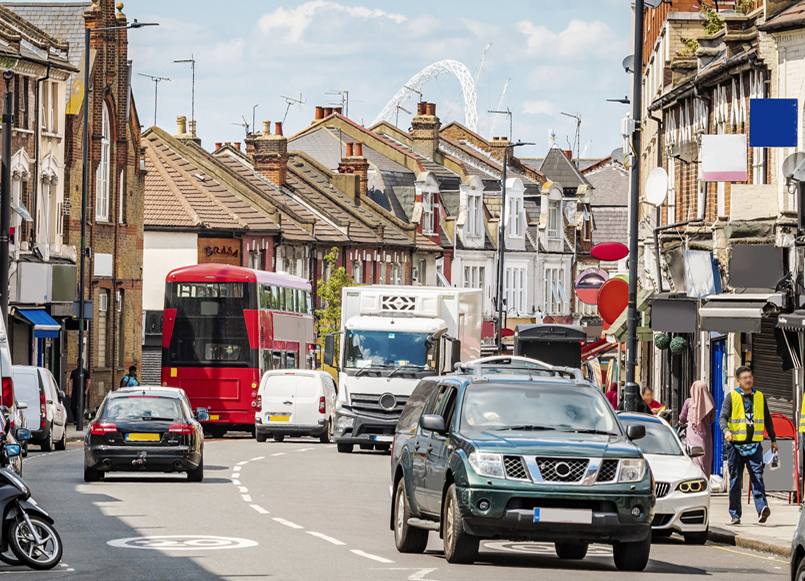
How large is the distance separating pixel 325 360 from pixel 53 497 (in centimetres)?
1442

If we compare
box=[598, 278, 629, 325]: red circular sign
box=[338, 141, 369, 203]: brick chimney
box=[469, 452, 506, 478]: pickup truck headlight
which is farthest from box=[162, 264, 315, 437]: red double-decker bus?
box=[338, 141, 369, 203]: brick chimney

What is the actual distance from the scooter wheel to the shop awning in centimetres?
1451

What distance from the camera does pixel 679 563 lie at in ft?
55.5

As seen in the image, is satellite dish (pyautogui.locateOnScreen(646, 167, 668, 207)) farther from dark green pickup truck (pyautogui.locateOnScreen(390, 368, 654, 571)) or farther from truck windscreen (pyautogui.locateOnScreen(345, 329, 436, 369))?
dark green pickup truck (pyautogui.locateOnScreen(390, 368, 654, 571))

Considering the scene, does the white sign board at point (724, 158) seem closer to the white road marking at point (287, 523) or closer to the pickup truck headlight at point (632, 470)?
the white road marking at point (287, 523)

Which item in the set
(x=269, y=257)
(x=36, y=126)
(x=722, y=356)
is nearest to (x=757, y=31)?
(x=722, y=356)

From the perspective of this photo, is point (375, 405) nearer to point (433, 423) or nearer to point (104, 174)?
point (433, 423)

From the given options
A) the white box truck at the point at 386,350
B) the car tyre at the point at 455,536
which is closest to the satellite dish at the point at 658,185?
the white box truck at the point at 386,350

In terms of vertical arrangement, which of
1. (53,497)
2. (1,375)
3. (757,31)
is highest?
(757,31)

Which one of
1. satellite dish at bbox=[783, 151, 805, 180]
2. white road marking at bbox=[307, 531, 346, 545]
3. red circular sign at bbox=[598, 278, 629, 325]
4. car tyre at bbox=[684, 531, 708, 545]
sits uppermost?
satellite dish at bbox=[783, 151, 805, 180]

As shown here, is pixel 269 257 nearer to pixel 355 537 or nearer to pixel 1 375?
pixel 1 375

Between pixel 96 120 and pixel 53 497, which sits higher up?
pixel 96 120

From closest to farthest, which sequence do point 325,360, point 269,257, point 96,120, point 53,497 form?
point 53,497
point 325,360
point 96,120
point 269,257

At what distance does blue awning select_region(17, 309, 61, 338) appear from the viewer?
5131 cm
